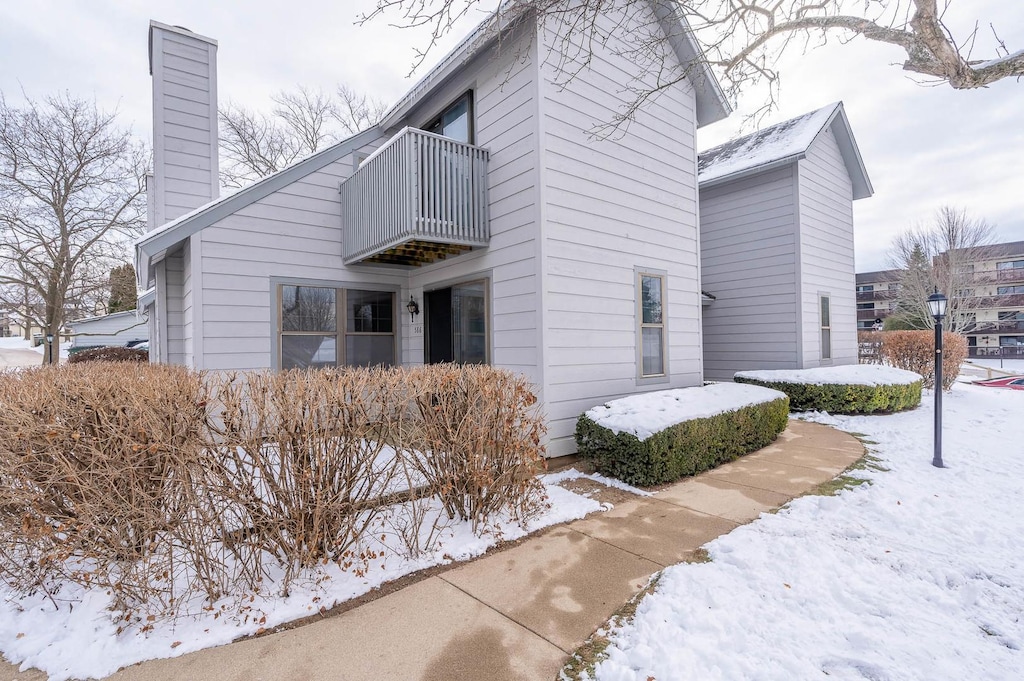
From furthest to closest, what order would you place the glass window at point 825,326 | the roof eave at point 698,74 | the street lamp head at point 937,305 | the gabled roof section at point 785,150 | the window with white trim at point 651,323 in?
the glass window at point 825,326 < the gabled roof section at point 785,150 < the roof eave at point 698,74 < the window with white trim at point 651,323 < the street lamp head at point 937,305

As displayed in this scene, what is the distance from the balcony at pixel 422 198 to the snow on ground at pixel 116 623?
3.96m

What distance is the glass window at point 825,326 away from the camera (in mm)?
10500

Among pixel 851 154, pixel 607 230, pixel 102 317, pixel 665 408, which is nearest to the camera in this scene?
pixel 665 408

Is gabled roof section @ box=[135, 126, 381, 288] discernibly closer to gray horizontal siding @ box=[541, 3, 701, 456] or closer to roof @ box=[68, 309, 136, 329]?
gray horizontal siding @ box=[541, 3, 701, 456]

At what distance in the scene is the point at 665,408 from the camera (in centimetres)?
543

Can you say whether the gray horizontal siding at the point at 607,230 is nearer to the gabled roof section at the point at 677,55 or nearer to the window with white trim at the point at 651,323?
the window with white trim at the point at 651,323

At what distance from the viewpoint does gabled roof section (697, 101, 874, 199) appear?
9.99m

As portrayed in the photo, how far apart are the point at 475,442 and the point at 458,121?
547 centimetres

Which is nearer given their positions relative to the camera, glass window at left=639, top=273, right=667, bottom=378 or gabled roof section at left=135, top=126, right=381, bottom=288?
gabled roof section at left=135, top=126, right=381, bottom=288

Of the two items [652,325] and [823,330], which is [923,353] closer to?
[823,330]

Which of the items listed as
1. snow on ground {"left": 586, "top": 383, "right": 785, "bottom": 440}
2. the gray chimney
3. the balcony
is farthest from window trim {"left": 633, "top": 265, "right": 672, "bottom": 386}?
the gray chimney

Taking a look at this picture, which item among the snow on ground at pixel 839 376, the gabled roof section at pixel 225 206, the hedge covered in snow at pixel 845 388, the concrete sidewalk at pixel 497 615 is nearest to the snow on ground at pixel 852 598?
the concrete sidewalk at pixel 497 615

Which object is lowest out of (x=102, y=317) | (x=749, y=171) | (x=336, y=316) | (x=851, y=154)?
(x=336, y=316)

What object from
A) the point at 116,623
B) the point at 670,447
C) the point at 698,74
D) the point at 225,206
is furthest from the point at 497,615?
the point at 698,74
